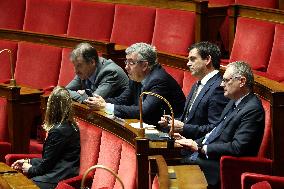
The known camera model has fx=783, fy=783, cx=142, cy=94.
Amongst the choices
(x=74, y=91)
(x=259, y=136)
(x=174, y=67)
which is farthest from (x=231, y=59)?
(x=259, y=136)

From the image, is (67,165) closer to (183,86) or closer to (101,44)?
(183,86)

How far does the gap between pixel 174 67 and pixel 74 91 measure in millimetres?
216

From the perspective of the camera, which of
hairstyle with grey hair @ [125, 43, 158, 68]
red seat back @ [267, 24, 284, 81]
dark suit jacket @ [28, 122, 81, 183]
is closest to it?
dark suit jacket @ [28, 122, 81, 183]

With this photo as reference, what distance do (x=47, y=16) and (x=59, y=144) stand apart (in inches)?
33.8

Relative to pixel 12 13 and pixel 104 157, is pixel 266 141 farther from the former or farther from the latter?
pixel 12 13

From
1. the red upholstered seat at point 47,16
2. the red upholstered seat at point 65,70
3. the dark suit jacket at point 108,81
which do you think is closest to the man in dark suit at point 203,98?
the dark suit jacket at point 108,81

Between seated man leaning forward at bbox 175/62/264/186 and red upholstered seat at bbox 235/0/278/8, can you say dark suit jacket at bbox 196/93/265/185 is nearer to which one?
seated man leaning forward at bbox 175/62/264/186

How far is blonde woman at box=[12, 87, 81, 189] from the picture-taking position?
4.42ft

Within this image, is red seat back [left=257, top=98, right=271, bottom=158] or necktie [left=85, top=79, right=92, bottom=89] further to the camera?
necktie [left=85, top=79, right=92, bottom=89]

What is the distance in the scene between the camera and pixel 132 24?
1974 mm

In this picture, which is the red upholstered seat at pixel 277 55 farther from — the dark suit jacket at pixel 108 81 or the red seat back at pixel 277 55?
the dark suit jacket at pixel 108 81

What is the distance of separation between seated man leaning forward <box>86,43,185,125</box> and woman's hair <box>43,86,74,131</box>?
9 cm

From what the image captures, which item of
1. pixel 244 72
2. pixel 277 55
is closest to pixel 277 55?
pixel 277 55

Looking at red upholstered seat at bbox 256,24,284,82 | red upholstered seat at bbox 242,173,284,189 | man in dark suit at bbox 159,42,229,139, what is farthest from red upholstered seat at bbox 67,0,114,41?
red upholstered seat at bbox 242,173,284,189
